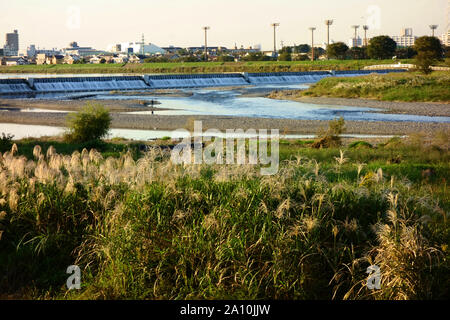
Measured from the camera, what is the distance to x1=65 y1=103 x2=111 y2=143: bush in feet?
74.7

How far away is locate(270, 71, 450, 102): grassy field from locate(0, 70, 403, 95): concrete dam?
16730 mm

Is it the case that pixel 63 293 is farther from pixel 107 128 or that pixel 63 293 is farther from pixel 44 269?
pixel 107 128

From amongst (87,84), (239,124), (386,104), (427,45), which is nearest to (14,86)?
(87,84)

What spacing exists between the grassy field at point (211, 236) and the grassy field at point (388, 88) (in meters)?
38.6

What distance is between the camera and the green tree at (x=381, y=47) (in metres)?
108

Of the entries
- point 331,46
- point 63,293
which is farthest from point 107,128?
point 331,46

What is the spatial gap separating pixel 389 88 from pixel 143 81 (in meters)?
28.0

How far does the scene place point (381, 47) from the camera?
10806 centimetres

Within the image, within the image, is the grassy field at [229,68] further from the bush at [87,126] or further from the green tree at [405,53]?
the bush at [87,126]

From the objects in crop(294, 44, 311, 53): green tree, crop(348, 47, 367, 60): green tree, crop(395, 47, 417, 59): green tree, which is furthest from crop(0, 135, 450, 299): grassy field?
crop(294, 44, 311, 53): green tree

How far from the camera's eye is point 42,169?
8562 mm

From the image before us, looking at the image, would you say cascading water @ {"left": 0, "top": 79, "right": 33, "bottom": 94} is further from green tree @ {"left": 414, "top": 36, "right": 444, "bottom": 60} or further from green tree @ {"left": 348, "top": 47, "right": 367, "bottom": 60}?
green tree @ {"left": 348, "top": 47, "right": 367, "bottom": 60}
